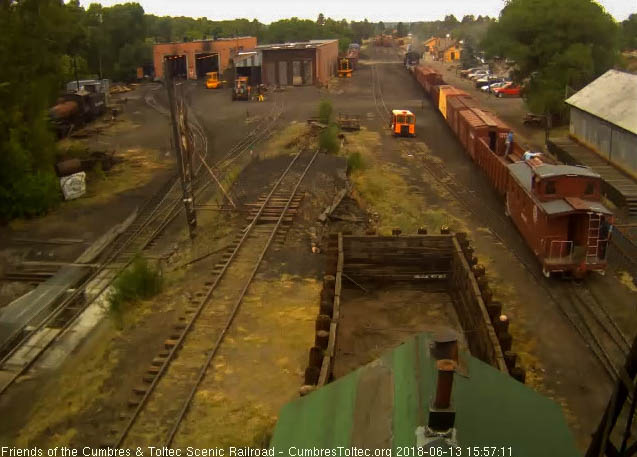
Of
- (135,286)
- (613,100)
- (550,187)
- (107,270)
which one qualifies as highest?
(613,100)

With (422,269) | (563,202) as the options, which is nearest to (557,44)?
(563,202)

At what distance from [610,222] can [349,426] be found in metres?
13.8

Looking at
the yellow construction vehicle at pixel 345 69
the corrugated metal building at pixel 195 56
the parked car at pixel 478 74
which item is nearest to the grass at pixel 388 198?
the yellow construction vehicle at pixel 345 69

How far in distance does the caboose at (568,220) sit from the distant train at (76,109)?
3237cm

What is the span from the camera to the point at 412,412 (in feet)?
18.1

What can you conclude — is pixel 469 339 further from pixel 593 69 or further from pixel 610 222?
pixel 593 69

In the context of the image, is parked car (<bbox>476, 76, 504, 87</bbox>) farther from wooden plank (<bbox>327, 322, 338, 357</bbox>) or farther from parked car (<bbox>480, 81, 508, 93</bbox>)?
wooden plank (<bbox>327, 322, 338, 357</bbox>)

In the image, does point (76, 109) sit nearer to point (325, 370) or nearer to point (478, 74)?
point (325, 370)

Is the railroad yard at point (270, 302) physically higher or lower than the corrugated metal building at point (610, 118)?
lower

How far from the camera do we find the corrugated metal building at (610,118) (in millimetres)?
27766

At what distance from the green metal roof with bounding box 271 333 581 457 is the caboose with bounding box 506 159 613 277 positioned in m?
11.8

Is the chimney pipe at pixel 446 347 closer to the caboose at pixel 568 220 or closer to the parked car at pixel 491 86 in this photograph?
the caboose at pixel 568 220

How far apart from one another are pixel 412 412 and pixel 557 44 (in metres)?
41.7

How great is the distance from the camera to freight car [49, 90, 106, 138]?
41.9 m
